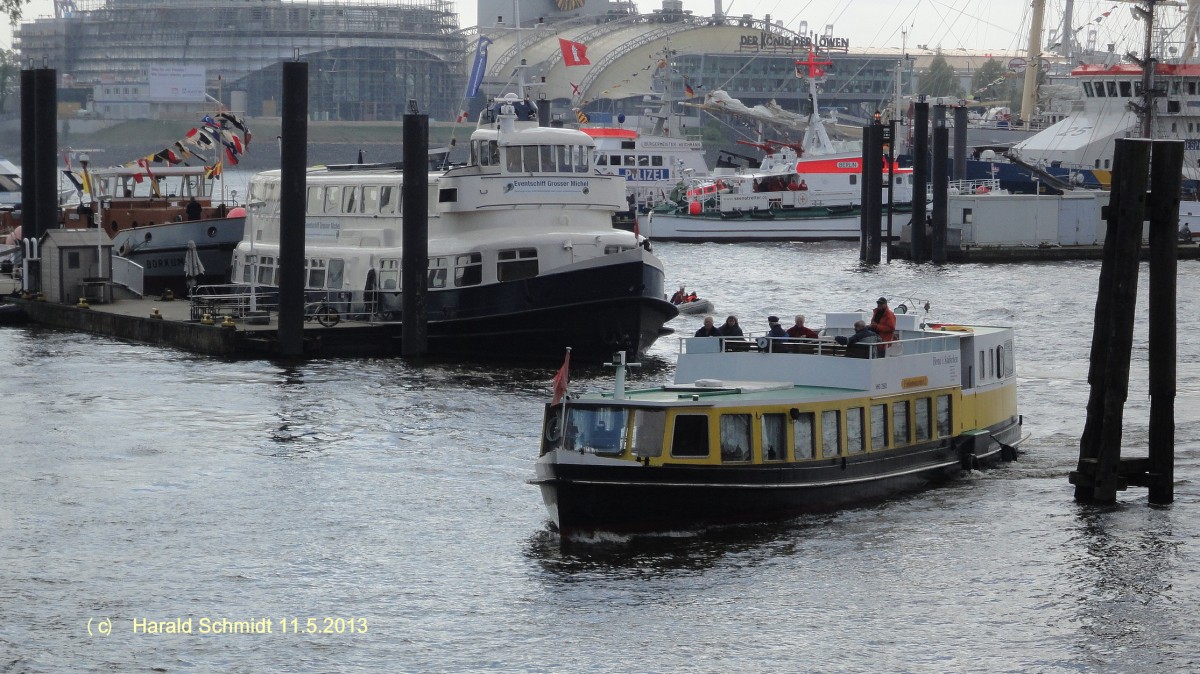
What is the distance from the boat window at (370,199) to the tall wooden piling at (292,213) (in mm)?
4860

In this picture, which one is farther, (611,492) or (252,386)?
(252,386)

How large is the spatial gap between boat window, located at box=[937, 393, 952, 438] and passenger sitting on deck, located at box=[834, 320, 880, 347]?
162cm

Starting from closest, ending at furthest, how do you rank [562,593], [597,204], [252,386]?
[562,593] < [252,386] < [597,204]

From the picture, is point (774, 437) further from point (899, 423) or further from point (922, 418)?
point (922, 418)

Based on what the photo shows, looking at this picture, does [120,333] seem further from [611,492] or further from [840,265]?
[840,265]

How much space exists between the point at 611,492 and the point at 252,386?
589 inches

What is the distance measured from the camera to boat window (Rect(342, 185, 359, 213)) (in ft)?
140

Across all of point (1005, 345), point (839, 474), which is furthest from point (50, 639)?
point (1005, 345)

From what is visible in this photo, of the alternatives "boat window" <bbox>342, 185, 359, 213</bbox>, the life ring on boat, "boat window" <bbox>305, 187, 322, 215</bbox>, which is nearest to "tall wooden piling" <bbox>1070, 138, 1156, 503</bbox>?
the life ring on boat

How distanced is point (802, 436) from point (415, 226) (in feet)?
54.1

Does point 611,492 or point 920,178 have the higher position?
point 920,178

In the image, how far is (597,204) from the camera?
40.5 metres

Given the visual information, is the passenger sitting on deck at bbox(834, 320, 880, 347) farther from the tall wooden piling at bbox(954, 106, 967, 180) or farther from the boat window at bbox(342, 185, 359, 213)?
the tall wooden piling at bbox(954, 106, 967, 180)

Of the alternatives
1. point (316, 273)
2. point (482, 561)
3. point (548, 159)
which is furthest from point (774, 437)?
point (316, 273)
